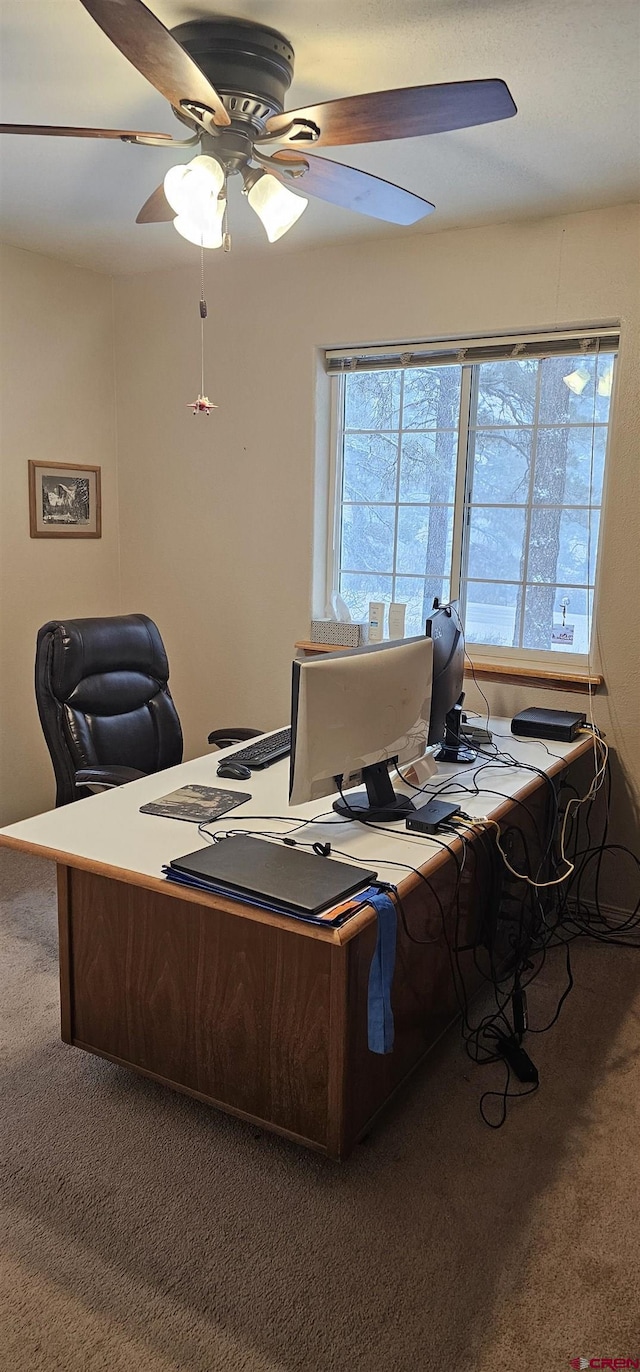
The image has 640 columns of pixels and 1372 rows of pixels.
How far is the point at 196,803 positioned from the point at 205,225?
142cm

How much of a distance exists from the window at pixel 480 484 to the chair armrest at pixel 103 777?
1456 mm

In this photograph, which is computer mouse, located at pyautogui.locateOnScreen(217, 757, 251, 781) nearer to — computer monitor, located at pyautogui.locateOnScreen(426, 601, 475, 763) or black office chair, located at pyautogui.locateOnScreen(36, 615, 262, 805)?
black office chair, located at pyautogui.locateOnScreen(36, 615, 262, 805)

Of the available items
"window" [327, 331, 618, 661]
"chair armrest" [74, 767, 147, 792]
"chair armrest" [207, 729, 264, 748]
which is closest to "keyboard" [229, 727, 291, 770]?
"chair armrest" [207, 729, 264, 748]

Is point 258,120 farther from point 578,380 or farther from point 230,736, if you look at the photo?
point 230,736

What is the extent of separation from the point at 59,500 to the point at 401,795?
8.25 ft

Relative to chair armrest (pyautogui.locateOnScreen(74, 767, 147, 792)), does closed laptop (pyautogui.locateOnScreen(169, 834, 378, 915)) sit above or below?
above

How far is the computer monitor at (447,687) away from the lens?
103 inches

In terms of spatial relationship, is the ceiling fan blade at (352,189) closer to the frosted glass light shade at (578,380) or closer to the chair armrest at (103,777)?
the frosted glass light shade at (578,380)

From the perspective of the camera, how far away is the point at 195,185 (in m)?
1.99

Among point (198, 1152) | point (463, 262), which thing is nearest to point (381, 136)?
point (463, 262)

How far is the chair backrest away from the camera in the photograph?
2.98m

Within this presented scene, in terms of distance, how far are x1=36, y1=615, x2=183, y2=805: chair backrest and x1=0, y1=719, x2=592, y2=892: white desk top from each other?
472 mm
